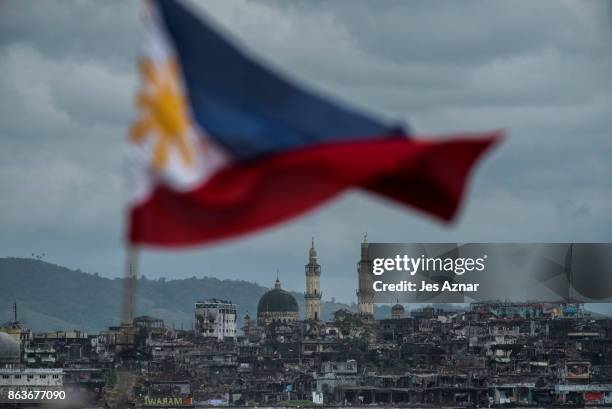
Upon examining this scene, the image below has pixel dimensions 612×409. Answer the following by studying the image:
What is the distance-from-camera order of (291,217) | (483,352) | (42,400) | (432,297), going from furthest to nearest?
(483,352), (42,400), (432,297), (291,217)

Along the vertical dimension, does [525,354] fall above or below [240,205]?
above

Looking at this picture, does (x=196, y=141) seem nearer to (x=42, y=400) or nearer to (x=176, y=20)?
(x=176, y=20)

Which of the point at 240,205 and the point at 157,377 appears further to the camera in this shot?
the point at 157,377

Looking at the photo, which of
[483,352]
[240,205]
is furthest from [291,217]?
[483,352]

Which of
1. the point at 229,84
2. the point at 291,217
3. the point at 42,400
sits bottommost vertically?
the point at 291,217

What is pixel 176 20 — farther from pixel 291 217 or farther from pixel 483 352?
pixel 483 352

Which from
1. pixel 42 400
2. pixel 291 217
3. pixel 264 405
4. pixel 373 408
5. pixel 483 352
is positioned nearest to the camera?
pixel 291 217
